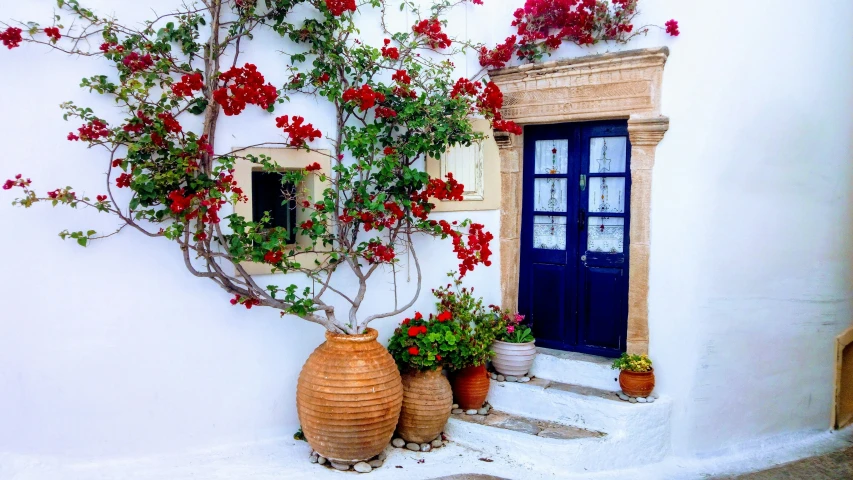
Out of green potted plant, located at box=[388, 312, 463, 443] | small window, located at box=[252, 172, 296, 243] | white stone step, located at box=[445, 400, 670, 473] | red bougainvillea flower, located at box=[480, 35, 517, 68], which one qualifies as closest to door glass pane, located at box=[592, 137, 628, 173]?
red bougainvillea flower, located at box=[480, 35, 517, 68]

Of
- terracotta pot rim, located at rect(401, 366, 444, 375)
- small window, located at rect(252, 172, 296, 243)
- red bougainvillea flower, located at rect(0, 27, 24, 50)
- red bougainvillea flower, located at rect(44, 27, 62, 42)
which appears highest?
red bougainvillea flower, located at rect(44, 27, 62, 42)

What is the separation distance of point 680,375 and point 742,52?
7.49ft

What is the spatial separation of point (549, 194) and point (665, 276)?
3.76ft

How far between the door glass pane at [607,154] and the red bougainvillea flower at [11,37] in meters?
3.84

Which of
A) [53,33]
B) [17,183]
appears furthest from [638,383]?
[53,33]

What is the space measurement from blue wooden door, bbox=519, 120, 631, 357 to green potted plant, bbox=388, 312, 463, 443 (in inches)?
42.9

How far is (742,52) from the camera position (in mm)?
4590

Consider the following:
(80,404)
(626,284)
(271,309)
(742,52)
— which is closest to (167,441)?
(80,404)

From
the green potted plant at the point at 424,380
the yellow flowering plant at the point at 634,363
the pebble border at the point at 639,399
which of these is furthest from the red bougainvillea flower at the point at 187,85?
the pebble border at the point at 639,399

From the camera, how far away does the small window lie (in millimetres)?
4844

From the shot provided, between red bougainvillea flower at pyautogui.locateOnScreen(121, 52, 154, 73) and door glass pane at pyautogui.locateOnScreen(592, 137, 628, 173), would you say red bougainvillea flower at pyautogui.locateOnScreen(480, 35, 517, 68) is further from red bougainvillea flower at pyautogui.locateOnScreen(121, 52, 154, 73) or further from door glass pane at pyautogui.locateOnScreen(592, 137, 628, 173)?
red bougainvillea flower at pyautogui.locateOnScreen(121, 52, 154, 73)

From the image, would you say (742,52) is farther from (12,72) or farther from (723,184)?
(12,72)

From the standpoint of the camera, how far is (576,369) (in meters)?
5.08

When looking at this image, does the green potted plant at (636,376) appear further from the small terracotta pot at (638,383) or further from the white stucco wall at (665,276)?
the white stucco wall at (665,276)
